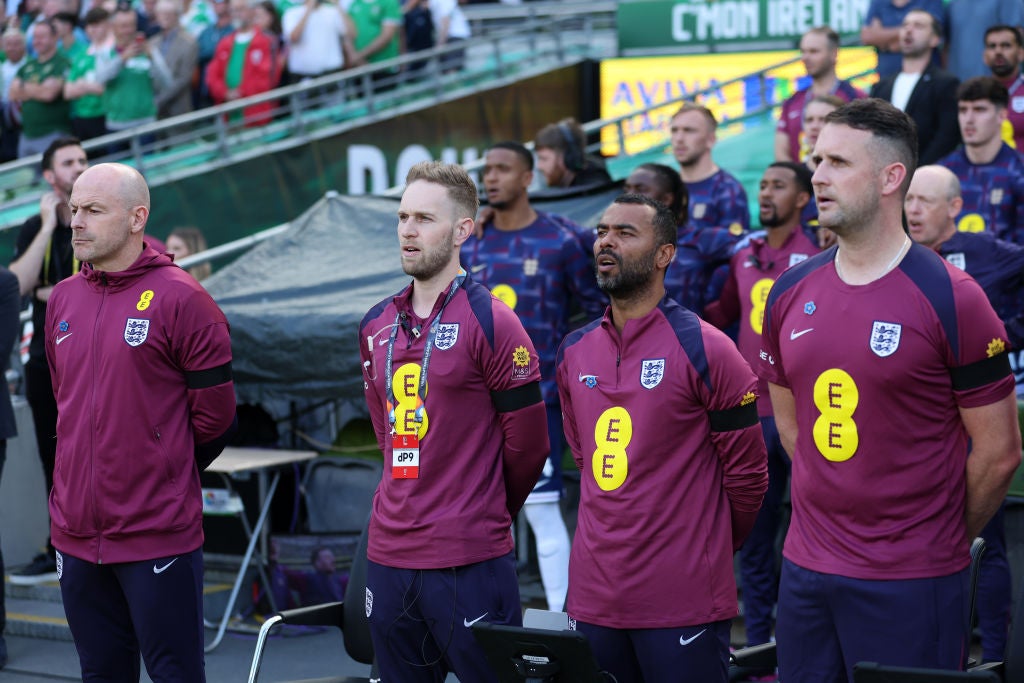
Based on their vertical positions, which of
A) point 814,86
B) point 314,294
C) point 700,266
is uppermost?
point 814,86

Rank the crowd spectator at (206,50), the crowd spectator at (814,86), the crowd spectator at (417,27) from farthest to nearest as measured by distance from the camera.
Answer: the crowd spectator at (417,27)
the crowd spectator at (206,50)
the crowd spectator at (814,86)

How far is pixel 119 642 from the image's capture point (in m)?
4.94

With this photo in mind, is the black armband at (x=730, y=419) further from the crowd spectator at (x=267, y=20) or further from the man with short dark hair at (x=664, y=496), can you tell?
the crowd spectator at (x=267, y=20)

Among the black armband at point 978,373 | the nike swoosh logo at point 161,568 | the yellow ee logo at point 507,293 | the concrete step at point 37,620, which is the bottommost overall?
the concrete step at point 37,620

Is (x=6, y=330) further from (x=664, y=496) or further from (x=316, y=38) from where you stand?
(x=316, y=38)

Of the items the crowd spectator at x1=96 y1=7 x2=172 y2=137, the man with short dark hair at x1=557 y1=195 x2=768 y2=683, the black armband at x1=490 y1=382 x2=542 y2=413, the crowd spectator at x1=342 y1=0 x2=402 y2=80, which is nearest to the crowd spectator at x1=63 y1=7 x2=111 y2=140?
the crowd spectator at x1=96 y1=7 x2=172 y2=137

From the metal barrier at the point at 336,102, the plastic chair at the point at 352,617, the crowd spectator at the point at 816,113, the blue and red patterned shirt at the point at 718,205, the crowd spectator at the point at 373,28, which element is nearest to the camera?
the plastic chair at the point at 352,617

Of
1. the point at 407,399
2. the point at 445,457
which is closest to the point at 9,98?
the point at 407,399

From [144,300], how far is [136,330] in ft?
0.40

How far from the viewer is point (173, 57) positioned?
12961 mm

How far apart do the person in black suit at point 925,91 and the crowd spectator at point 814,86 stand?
377mm

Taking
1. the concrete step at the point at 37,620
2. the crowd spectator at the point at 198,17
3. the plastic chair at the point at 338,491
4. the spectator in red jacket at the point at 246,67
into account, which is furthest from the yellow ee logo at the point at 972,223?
the crowd spectator at the point at 198,17

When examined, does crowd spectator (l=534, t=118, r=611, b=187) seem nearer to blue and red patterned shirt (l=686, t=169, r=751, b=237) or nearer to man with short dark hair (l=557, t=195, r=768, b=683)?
blue and red patterned shirt (l=686, t=169, r=751, b=237)

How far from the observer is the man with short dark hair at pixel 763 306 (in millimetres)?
6488
